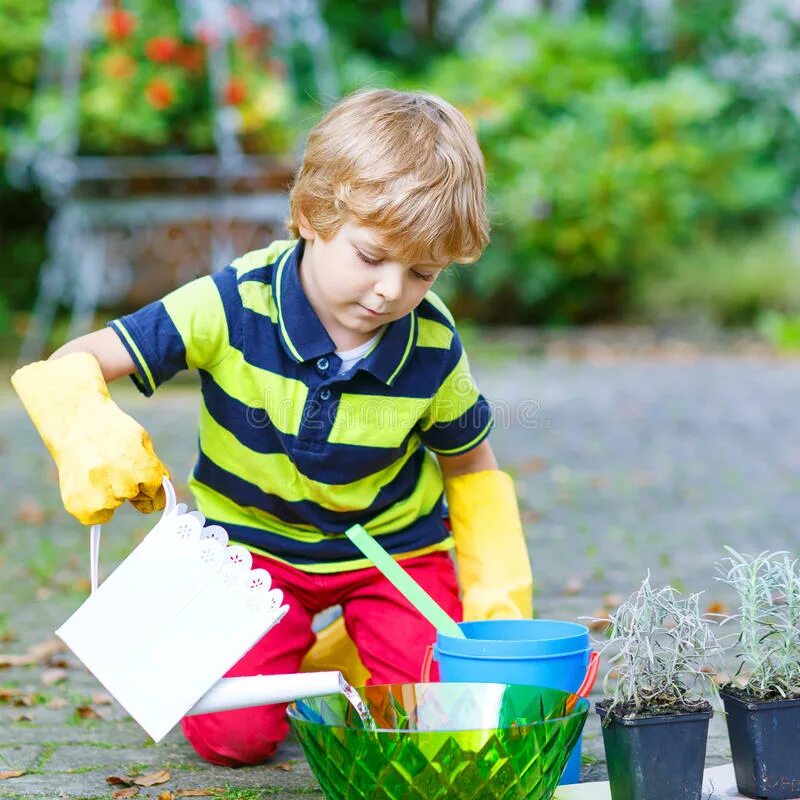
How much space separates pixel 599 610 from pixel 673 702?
130 cm

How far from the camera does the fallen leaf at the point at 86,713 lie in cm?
229

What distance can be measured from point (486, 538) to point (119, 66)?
5857 millimetres

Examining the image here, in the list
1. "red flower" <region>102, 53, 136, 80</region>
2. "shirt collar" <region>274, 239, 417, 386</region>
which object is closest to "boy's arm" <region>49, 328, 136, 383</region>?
"shirt collar" <region>274, 239, 417, 386</region>

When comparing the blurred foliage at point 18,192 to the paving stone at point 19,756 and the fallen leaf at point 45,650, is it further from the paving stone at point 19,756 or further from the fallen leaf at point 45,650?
the paving stone at point 19,756

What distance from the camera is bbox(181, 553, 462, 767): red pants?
2254mm

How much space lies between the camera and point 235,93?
7.03 m

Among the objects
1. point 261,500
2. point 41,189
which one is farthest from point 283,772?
point 41,189

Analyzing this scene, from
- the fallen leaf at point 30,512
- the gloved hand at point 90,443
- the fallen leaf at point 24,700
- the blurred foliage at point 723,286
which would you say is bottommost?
the fallen leaf at point 24,700

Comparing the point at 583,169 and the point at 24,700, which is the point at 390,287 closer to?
the point at 24,700

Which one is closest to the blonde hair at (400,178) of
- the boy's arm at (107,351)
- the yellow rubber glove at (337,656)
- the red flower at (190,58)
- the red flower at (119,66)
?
the boy's arm at (107,351)

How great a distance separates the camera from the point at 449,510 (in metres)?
2.39

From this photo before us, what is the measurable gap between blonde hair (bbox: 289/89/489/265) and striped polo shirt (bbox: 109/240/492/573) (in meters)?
0.18

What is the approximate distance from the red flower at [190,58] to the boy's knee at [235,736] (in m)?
5.99

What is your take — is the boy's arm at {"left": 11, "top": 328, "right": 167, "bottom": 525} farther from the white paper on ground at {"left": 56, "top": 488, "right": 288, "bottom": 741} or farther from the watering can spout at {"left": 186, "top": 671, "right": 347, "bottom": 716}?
the watering can spout at {"left": 186, "top": 671, "right": 347, "bottom": 716}
